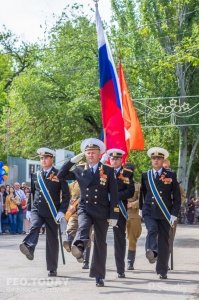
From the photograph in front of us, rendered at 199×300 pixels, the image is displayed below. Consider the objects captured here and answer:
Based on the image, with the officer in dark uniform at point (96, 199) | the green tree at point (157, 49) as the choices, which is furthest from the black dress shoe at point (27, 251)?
the green tree at point (157, 49)

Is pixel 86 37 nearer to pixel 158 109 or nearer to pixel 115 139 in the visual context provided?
pixel 158 109

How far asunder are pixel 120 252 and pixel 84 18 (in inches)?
1343

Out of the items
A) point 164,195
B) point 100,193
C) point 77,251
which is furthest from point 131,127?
point 77,251

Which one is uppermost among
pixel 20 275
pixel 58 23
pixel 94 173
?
pixel 58 23

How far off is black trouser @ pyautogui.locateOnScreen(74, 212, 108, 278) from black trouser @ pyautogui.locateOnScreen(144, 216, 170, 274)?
1.24 meters

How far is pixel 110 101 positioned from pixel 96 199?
6005 millimetres

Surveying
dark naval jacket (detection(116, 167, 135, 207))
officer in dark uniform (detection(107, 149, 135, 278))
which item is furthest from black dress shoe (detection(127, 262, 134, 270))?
dark naval jacket (detection(116, 167, 135, 207))

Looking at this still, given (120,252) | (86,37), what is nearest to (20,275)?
(120,252)

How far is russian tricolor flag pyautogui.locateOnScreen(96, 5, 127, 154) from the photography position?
47.6ft

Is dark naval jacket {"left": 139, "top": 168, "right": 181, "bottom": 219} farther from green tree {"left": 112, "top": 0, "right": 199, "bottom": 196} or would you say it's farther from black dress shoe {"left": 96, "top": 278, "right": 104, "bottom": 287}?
green tree {"left": 112, "top": 0, "right": 199, "bottom": 196}

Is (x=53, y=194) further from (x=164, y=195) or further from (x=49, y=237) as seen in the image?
(x=164, y=195)

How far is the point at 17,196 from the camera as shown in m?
23.3

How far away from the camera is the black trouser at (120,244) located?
10.6m

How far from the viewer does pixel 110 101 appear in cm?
1544
